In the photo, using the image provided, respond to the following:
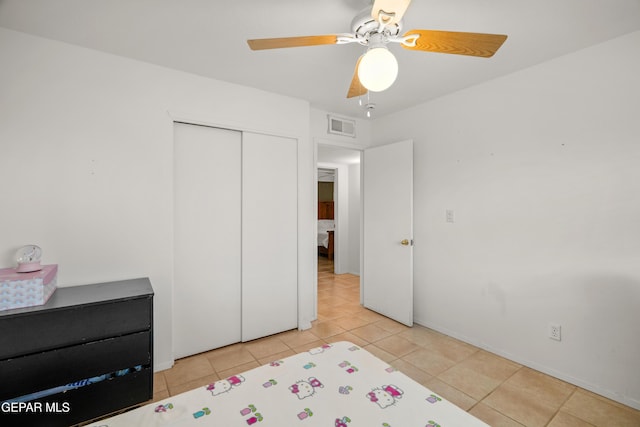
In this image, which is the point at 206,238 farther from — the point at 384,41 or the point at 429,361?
the point at 429,361

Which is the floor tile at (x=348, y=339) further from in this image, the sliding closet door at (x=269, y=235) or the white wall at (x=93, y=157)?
the white wall at (x=93, y=157)

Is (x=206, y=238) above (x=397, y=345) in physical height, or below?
above

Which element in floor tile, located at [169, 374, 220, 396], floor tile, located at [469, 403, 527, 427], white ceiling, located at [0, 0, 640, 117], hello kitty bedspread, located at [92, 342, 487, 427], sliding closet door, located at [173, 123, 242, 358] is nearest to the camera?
hello kitty bedspread, located at [92, 342, 487, 427]

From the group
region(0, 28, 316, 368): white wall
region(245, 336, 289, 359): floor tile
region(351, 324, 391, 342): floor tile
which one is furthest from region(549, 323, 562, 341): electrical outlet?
region(0, 28, 316, 368): white wall

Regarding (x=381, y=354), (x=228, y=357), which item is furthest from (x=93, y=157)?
(x=381, y=354)

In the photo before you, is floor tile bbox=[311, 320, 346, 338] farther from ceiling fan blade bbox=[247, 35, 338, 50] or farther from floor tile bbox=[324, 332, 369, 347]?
ceiling fan blade bbox=[247, 35, 338, 50]

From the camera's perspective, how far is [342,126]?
3549 millimetres

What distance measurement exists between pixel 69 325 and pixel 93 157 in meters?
1.16

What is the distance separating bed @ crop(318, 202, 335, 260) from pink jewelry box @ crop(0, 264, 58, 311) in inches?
215

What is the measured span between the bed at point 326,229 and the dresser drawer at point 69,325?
5.14m

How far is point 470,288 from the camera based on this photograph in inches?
109

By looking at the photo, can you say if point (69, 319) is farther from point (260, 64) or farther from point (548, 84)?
point (548, 84)

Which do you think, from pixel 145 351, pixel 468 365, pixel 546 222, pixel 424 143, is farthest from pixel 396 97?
pixel 145 351

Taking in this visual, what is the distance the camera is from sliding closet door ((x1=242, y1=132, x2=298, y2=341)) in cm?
278
